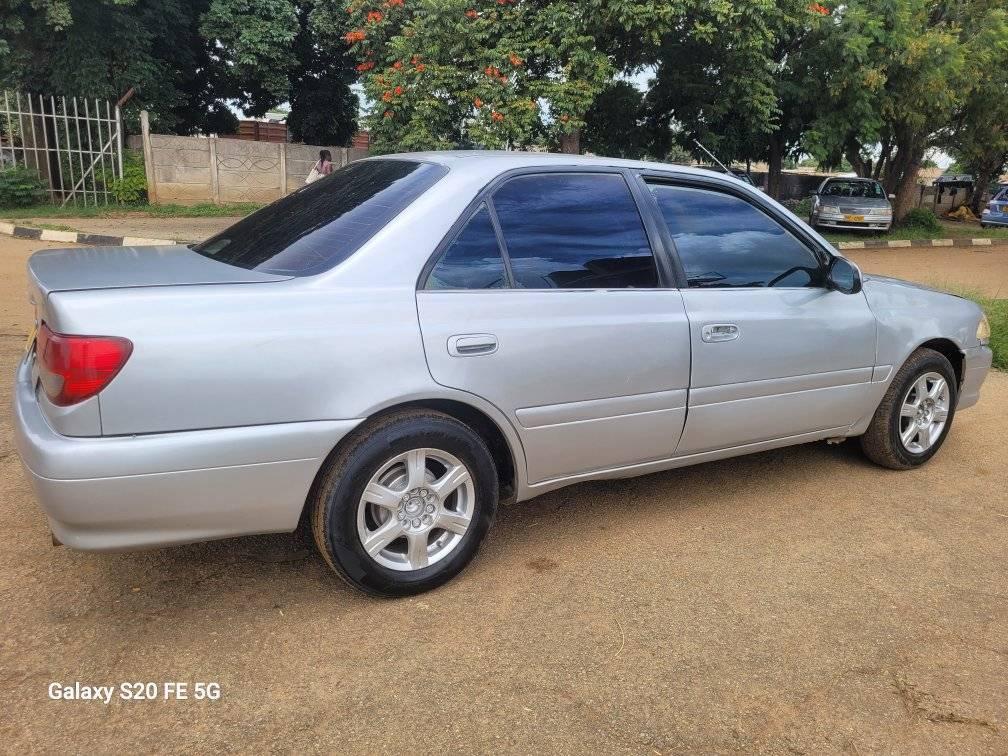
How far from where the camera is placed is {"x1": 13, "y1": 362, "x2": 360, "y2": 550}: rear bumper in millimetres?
2451

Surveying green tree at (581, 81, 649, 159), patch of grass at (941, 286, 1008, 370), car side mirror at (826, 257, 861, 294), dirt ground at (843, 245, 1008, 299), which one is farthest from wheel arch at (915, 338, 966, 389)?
green tree at (581, 81, 649, 159)

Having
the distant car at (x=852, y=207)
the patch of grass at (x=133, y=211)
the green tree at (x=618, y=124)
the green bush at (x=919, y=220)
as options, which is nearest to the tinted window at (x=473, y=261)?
the patch of grass at (x=133, y=211)

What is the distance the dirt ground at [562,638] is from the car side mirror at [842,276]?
1052 mm

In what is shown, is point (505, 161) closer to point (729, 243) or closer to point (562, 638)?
point (729, 243)

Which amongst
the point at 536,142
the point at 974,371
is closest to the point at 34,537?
the point at 974,371

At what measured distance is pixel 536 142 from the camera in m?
15.0

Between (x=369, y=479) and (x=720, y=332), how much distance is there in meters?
1.64

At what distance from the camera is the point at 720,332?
11.7 ft

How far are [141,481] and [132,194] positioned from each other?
1770cm

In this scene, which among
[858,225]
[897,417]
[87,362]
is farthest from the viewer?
[858,225]

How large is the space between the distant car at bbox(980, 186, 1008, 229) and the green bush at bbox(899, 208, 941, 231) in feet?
18.6

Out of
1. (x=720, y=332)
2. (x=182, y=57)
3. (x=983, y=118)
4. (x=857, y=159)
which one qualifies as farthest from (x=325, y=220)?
(x=857, y=159)

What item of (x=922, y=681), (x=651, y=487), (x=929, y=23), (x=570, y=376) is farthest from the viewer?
(x=929, y=23)

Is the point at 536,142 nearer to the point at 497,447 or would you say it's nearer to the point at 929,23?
the point at 929,23
